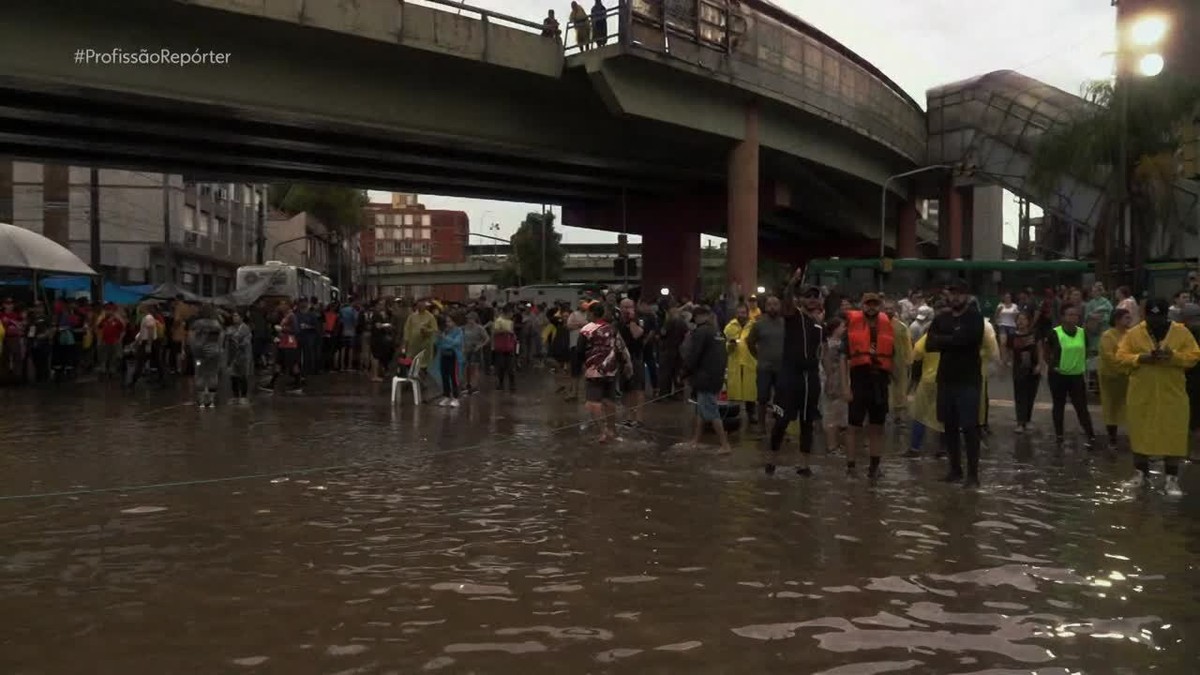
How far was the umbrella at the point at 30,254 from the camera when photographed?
71.8 ft

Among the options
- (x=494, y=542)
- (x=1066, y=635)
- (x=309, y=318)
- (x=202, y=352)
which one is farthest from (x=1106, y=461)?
(x=309, y=318)

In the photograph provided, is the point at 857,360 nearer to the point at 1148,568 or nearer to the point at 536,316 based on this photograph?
the point at 1148,568

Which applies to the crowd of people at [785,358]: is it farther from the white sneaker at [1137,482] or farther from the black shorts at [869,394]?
the white sneaker at [1137,482]

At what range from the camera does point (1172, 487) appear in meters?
8.51

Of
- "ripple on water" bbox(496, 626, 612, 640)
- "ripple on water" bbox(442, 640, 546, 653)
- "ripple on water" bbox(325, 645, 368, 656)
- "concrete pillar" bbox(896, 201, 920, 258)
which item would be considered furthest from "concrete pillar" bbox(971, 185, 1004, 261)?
"ripple on water" bbox(325, 645, 368, 656)

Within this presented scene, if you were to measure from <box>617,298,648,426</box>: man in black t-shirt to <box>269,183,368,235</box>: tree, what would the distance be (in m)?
66.1

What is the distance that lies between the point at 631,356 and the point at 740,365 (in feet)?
9.65

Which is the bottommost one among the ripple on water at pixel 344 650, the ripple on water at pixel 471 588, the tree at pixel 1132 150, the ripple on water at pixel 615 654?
the ripple on water at pixel 615 654

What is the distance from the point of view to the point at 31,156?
2798cm

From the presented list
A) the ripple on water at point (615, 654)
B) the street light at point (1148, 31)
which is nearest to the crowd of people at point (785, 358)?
the street light at point (1148, 31)

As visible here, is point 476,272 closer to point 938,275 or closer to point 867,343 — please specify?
point 938,275

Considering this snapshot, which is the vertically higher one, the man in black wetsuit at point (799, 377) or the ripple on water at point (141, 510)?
the man in black wetsuit at point (799, 377)

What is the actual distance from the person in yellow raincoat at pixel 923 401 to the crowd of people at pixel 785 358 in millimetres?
21

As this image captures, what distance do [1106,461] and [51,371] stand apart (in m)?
21.7
